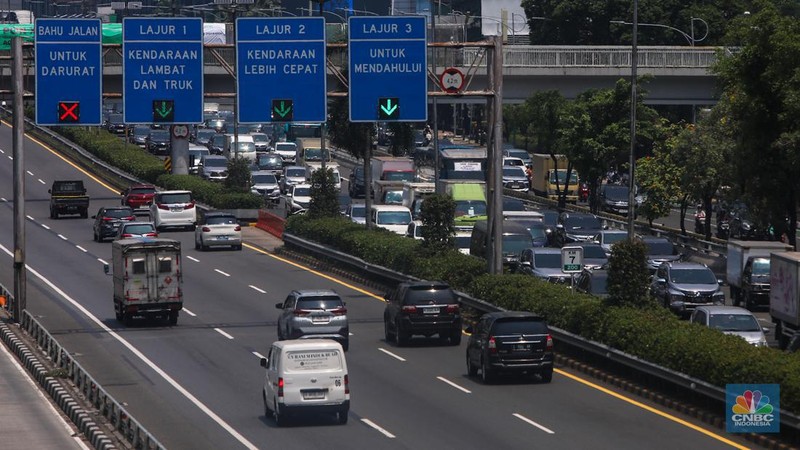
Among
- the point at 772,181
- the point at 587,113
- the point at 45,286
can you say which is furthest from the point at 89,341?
the point at 587,113

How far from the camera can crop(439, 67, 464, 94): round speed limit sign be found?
41406 millimetres

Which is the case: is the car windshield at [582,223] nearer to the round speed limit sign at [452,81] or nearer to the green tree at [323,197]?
the green tree at [323,197]

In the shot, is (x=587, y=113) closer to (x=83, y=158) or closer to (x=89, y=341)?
(x=83, y=158)

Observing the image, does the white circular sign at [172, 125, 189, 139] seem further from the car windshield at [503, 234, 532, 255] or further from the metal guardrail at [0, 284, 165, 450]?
the metal guardrail at [0, 284, 165, 450]

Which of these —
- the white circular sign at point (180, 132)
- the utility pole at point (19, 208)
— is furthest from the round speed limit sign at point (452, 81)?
the white circular sign at point (180, 132)

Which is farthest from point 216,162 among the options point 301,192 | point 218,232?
A: point 218,232

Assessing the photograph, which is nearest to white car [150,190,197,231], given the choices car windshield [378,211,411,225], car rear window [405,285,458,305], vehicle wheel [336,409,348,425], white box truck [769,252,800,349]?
car windshield [378,211,411,225]

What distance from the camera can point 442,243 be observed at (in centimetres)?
4850

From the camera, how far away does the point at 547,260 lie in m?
48.0

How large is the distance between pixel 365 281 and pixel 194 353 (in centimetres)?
1559

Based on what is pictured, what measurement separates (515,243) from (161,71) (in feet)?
57.4

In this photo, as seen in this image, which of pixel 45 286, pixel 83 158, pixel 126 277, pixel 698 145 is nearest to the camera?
pixel 126 277

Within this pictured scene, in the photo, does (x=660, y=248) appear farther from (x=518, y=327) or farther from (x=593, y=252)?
(x=518, y=327)

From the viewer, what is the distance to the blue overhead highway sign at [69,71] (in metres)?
40.7
